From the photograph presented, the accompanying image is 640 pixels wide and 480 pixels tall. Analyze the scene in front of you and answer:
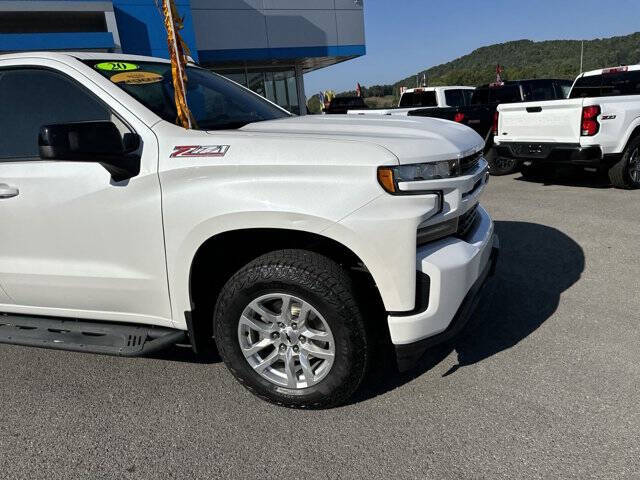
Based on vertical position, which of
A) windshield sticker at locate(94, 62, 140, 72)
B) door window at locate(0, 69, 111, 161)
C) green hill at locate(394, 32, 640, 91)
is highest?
green hill at locate(394, 32, 640, 91)

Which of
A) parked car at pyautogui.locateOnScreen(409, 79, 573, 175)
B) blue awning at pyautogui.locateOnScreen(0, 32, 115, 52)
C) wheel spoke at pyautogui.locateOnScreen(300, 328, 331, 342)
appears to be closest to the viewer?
wheel spoke at pyautogui.locateOnScreen(300, 328, 331, 342)

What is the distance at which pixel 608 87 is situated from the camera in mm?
7668

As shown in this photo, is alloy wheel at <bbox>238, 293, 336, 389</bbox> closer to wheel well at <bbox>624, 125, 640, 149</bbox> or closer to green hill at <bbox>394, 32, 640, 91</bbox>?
wheel well at <bbox>624, 125, 640, 149</bbox>

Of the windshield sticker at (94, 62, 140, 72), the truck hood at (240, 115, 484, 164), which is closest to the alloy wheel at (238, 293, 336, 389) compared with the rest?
the truck hood at (240, 115, 484, 164)

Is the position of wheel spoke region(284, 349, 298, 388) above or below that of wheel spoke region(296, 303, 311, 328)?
below

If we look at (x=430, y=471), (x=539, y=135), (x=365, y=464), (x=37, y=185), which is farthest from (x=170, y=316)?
(x=539, y=135)

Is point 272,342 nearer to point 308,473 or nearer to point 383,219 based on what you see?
point 308,473

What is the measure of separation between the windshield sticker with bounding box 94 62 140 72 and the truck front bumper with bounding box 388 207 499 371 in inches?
79.5

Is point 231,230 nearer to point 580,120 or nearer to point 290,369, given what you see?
point 290,369

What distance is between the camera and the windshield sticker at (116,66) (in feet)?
9.02

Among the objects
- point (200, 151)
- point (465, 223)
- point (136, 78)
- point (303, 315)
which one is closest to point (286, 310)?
point (303, 315)

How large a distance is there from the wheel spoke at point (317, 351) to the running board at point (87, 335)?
696 millimetres

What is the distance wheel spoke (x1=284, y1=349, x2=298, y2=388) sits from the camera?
250cm

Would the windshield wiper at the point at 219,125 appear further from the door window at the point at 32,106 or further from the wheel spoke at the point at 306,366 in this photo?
the wheel spoke at the point at 306,366
